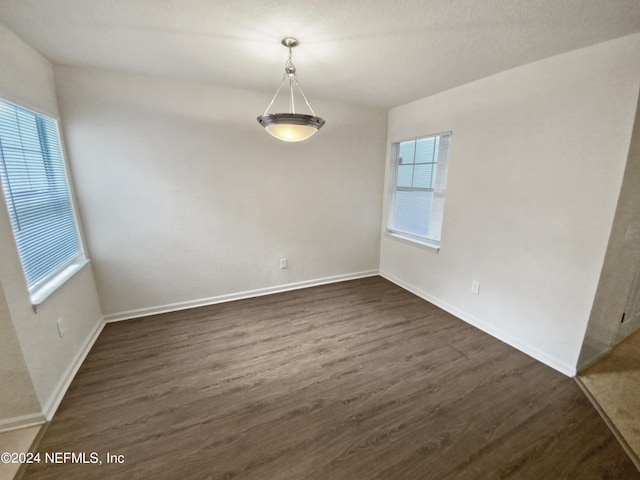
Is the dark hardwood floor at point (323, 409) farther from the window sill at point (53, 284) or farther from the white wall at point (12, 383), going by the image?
the window sill at point (53, 284)

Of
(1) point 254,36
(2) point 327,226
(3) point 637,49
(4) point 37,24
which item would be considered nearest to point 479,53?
(3) point 637,49

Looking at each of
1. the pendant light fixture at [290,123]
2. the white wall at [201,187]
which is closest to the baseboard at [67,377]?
the white wall at [201,187]

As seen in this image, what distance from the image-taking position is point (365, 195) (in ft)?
12.7

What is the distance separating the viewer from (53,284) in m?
1.97

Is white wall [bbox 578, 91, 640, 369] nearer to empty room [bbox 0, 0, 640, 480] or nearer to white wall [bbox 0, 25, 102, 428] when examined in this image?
empty room [bbox 0, 0, 640, 480]

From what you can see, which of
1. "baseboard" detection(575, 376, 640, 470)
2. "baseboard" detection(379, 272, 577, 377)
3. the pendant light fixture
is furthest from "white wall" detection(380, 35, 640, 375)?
the pendant light fixture

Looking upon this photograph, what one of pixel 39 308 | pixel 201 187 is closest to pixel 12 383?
pixel 39 308

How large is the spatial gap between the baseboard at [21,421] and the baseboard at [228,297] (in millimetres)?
1282

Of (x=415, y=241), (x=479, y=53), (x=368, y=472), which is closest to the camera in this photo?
(x=368, y=472)

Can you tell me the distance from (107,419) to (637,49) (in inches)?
158

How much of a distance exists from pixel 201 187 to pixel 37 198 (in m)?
1.27

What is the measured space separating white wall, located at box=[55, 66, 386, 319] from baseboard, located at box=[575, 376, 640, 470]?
2684 millimetres

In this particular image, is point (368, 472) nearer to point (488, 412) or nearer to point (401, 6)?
point (488, 412)

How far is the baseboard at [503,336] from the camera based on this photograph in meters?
2.12
